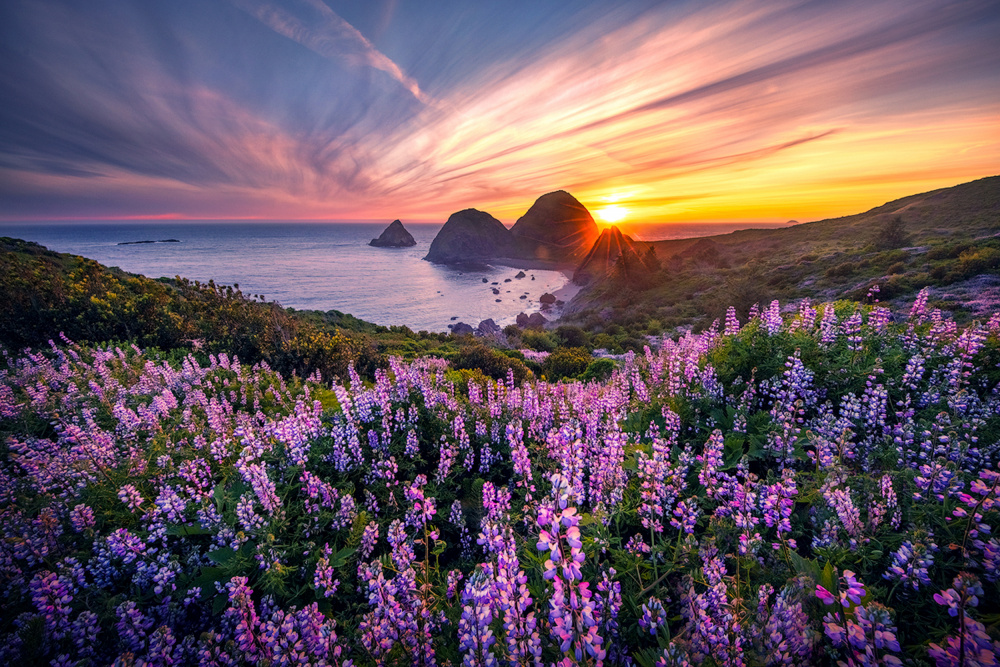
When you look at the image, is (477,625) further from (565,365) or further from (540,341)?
(540,341)

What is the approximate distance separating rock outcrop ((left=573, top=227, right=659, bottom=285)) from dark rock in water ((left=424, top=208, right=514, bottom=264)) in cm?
4669

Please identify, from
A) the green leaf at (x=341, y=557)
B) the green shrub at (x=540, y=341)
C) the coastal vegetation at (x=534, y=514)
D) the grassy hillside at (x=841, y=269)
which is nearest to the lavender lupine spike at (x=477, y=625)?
the coastal vegetation at (x=534, y=514)

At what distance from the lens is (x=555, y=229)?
148 meters

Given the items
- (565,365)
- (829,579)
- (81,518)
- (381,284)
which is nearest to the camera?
(829,579)

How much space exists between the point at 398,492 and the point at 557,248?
14258cm

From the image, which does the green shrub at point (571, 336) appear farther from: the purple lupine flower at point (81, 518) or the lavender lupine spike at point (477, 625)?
the lavender lupine spike at point (477, 625)

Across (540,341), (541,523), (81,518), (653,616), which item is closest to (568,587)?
(541,523)

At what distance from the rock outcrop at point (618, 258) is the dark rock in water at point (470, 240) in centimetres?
4669

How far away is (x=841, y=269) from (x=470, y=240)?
4641 inches

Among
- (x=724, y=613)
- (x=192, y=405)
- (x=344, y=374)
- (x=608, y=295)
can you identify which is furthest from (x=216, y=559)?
(x=608, y=295)

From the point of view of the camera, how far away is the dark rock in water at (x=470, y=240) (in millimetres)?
136500

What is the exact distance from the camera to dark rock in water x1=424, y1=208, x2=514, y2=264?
136 m

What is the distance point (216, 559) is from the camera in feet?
11.8

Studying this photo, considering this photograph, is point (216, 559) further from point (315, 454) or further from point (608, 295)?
point (608, 295)
